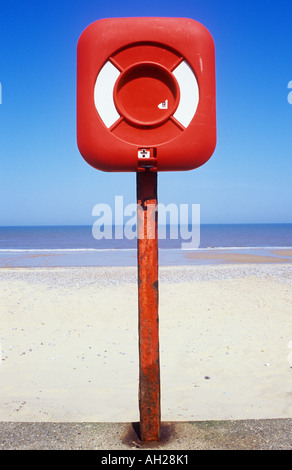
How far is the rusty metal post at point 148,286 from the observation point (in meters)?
1.87

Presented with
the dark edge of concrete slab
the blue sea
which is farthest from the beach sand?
the blue sea

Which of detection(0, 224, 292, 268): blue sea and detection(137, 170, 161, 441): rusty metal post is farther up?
detection(137, 170, 161, 441): rusty metal post

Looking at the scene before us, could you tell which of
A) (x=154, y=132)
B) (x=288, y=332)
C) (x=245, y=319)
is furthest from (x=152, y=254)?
(x=245, y=319)

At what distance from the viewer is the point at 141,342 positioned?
74.4 inches

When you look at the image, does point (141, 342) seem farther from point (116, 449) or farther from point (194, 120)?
point (194, 120)

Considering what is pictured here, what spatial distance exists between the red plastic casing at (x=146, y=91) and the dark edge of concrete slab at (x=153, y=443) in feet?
3.99

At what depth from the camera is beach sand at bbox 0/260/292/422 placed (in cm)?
371

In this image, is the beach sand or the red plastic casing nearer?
the red plastic casing

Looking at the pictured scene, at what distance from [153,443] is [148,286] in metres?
0.70

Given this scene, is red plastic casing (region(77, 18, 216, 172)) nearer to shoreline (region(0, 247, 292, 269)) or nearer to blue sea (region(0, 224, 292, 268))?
shoreline (region(0, 247, 292, 269))

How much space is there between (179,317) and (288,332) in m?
1.69

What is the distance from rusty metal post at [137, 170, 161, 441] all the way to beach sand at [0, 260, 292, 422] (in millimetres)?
1692

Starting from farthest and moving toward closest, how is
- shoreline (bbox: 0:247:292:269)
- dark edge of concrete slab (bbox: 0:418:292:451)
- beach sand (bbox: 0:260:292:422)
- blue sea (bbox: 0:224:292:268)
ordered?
blue sea (bbox: 0:224:292:268), shoreline (bbox: 0:247:292:269), beach sand (bbox: 0:260:292:422), dark edge of concrete slab (bbox: 0:418:292:451)
